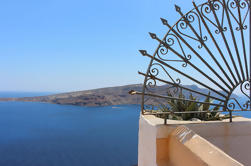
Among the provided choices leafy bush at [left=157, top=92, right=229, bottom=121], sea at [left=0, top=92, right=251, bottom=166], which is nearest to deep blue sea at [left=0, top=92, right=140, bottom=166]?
sea at [left=0, top=92, right=251, bottom=166]

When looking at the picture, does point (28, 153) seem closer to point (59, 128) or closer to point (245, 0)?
point (59, 128)

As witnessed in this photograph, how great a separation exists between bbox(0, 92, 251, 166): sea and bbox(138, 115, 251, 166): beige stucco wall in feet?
31.0

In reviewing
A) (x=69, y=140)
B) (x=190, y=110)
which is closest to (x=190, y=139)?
(x=190, y=110)

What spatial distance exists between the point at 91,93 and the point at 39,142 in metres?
12.5

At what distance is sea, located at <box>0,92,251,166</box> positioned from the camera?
10.2 meters

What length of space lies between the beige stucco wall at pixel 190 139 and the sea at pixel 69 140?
944 cm

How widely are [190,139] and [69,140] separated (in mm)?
14016

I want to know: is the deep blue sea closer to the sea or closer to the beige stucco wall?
the sea

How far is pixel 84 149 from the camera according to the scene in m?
11.8

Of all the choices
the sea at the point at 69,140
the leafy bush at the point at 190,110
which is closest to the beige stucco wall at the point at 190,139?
the leafy bush at the point at 190,110

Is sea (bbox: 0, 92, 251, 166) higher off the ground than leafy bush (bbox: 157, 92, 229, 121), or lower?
lower

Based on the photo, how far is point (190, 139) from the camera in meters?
1.01

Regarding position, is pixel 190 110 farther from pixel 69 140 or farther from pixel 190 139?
pixel 69 140

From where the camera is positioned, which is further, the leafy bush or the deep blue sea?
the deep blue sea
